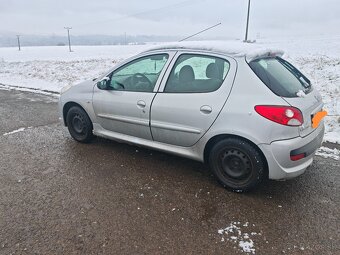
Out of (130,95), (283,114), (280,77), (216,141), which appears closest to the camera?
(283,114)

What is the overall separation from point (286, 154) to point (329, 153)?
70.4 inches

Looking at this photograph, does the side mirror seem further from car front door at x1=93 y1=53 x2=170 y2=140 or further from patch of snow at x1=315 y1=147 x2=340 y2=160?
patch of snow at x1=315 y1=147 x2=340 y2=160

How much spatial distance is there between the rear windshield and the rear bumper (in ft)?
1.64

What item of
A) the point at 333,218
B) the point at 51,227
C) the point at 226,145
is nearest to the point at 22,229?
the point at 51,227

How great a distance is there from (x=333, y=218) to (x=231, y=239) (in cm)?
110

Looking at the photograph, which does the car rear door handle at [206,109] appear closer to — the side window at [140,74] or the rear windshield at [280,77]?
the rear windshield at [280,77]

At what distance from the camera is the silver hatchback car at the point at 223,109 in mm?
2947

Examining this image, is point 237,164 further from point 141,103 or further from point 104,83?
point 104,83

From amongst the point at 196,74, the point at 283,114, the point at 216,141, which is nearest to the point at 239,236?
the point at 216,141

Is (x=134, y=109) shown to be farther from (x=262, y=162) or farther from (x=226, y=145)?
(x=262, y=162)

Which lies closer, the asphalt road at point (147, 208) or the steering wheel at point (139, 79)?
the asphalt road at point (147, 208)

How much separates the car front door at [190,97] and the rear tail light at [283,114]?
476mm

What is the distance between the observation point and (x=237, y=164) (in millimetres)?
3232

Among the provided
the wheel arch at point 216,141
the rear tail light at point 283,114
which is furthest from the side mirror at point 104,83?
the rear tail light at point 283,114
